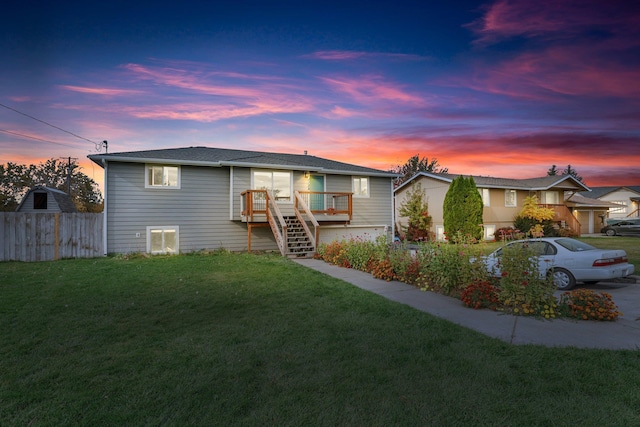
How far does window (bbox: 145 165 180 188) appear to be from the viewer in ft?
44.4

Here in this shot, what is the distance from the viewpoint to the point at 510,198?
79.2ft

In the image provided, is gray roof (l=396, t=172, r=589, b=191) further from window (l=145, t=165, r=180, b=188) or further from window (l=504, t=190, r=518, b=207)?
window (l=145, t=165, r=180, b=188)

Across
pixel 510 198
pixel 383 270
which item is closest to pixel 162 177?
pixel 383 270

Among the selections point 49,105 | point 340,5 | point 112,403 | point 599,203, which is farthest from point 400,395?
point 599,203

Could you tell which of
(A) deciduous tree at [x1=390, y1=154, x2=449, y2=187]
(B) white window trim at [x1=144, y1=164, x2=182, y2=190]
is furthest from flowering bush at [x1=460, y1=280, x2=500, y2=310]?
(A) deciduous tree at [x1=390, y1=154, x2=449, y2=187]

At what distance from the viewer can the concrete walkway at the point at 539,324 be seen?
4148mm

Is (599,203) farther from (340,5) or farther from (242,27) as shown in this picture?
(242,27)

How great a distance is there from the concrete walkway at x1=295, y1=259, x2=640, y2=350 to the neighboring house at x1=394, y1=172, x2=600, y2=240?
52.8 ft

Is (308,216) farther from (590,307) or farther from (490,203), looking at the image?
(490,203)

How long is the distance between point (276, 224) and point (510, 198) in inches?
751

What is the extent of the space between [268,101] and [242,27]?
3.25 metres

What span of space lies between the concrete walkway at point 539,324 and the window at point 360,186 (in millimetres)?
10606

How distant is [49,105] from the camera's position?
1484 cm

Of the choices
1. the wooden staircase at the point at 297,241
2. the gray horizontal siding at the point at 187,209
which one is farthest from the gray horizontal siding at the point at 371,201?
the wooden staircase at the point at 297,241
